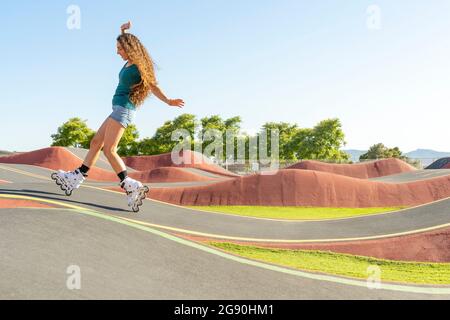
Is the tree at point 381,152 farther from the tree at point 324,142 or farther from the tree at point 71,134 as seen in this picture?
the tree at point 71,134

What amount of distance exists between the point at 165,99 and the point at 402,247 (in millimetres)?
8224

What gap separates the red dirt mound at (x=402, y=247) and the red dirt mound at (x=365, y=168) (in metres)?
33.9

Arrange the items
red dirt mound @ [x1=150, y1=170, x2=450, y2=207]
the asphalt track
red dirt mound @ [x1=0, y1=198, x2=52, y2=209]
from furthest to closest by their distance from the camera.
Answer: red dirt mound @ [x1=150, y1=170, x2=450, y2=207] < red dirt mound @ [x1=0, y1=198, x2=52, y2=209] < the asphalt track

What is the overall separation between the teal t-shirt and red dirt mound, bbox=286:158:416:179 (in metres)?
40.0

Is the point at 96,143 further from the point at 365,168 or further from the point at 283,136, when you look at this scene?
the point at 283,136

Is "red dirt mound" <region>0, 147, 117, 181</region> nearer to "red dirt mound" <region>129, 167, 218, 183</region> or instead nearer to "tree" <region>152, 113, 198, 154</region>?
"red dirt mound" <region>129, 167, 218, 183</region>

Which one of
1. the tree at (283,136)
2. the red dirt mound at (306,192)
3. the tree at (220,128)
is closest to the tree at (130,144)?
the tree at (220,128)

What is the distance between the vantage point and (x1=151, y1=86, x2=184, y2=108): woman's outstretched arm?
6219mm

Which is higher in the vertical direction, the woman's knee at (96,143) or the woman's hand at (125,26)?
the woman's hand at (125,26)

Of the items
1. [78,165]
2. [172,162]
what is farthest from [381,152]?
[78,165]

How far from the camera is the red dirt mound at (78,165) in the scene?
120 feet

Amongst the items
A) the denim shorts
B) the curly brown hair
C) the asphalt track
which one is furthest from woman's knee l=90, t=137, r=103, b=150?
the asphalt track

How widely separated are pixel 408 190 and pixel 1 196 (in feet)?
82.6

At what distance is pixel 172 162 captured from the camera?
49.8 m
